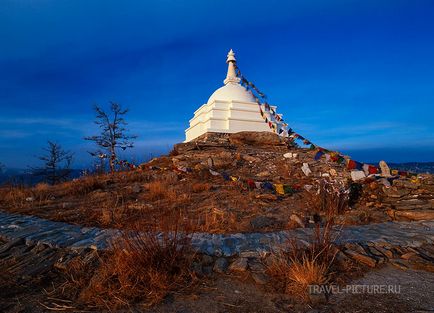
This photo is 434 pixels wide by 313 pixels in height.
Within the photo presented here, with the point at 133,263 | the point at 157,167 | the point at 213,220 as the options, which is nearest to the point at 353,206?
the point at 213,220

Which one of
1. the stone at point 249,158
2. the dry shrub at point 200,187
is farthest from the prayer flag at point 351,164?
the dry shrub at point 200,187

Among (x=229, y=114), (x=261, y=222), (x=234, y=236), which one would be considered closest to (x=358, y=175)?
(x=261, y=222)

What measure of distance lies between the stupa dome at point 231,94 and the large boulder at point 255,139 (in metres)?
3.35

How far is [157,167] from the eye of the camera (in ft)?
42.3

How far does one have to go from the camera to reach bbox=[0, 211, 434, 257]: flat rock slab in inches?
165

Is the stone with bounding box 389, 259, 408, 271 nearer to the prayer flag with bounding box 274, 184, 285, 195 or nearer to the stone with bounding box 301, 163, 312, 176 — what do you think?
the prayer flag with bounding box 274, 184, 285, 195

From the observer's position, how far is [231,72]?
20016 millimetres

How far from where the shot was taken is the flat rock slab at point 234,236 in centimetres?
420

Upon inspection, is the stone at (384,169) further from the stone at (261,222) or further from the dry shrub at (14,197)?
the dry shrub at (14,197)

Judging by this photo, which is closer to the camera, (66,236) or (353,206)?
(66,236)

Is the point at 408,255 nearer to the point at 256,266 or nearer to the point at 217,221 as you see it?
the point at 256,266

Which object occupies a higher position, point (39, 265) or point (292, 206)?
point (292, 206)

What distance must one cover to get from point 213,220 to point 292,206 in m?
2.35

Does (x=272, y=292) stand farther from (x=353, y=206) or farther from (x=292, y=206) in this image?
(x=353, y=206)
